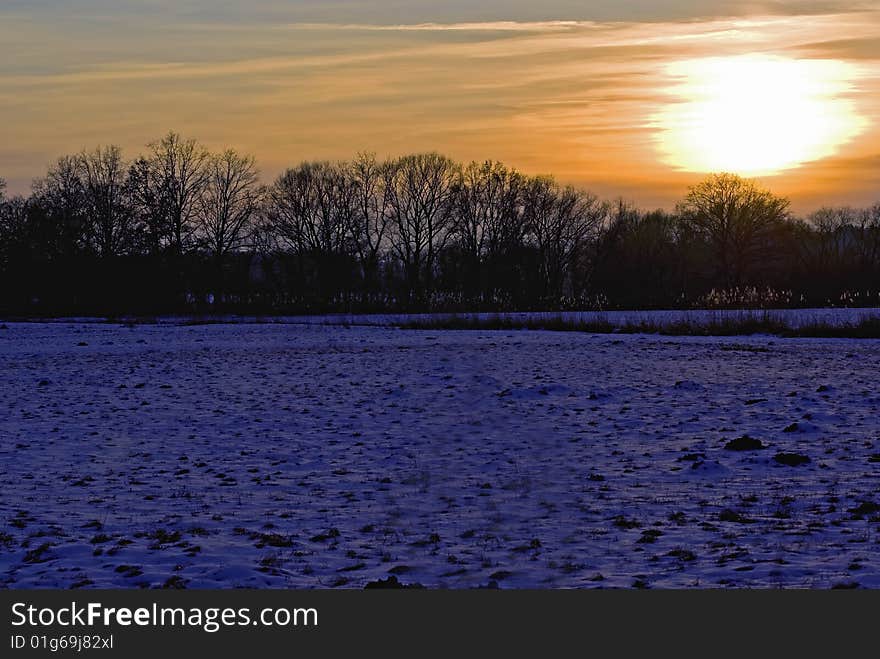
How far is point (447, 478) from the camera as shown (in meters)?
11.0

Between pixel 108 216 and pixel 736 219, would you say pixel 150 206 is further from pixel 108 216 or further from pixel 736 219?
pixel 736 219

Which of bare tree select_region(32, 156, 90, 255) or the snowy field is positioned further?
bare tree select_region(32, 156, 90, 255)

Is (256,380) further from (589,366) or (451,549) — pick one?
(451,549)

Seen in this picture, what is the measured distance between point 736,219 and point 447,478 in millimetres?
94378

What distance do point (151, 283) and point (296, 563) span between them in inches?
3075

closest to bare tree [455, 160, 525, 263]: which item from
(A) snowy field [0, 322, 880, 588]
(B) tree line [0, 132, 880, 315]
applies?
(B) tree line [0, 132, 880, 315]

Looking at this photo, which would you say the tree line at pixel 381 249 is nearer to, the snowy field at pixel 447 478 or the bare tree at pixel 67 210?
the bare tree at pixel 67 210

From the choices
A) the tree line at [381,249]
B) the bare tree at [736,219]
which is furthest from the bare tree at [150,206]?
the bare tree at [736,219]

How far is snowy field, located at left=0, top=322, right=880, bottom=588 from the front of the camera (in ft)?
24.7

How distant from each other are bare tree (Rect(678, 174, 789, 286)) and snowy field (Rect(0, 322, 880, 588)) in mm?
78603

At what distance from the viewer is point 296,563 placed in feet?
25.3

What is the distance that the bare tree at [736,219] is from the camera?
325 feet

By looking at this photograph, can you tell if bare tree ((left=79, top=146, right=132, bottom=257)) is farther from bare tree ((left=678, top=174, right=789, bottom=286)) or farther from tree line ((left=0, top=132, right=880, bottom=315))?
bare tree ((left=678, top=174, right=789, bottom=286))

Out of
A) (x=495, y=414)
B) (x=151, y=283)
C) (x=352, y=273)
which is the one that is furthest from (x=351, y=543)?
(x=352, y=273)
